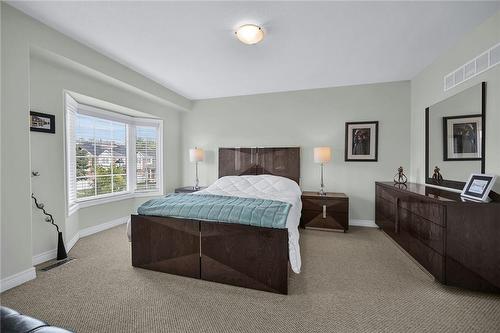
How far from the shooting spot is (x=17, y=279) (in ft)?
6.73

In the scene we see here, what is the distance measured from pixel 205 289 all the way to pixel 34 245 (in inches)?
80.4

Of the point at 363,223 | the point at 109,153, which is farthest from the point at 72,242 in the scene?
the point at 363,223

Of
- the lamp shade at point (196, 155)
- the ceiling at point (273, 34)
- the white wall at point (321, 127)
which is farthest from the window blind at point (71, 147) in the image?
the white wall at point (321, 127)

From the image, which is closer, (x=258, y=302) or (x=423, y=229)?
(x=258, y=302)

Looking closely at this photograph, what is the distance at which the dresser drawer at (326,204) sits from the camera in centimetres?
364

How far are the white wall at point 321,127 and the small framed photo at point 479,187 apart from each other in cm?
170

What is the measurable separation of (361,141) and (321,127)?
723 millimetres

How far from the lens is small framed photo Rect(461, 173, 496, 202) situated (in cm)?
196

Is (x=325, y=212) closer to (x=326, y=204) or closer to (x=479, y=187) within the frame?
(x=326, y=204)

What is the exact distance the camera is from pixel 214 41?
254cm

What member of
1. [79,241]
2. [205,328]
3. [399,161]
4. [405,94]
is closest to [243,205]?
[205,328]

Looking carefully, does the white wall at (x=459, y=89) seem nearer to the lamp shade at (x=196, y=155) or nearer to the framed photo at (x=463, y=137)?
the framed photo at (x=463, y=137)

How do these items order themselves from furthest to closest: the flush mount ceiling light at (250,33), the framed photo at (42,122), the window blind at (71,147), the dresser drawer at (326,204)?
the dresser drawer at (326,204) < the window blind at (71,147) < the framed photo at (42,122) < the flush mount ceiling light at (250,33)

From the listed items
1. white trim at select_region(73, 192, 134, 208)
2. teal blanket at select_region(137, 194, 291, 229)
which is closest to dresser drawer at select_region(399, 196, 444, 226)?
teal blanket at select_region(137, 194, 291, 229)
